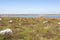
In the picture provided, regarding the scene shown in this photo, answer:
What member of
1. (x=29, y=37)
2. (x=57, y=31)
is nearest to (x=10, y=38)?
(x=29, y=37)

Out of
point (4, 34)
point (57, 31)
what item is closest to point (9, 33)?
point (4, 34)

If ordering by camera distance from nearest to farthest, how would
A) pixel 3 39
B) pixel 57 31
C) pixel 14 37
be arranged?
pixel 3 39 < pixel 14 37 < pixel 57 31

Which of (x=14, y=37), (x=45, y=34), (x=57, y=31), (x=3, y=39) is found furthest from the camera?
(x=57, y=31)

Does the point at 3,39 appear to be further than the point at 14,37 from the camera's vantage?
No

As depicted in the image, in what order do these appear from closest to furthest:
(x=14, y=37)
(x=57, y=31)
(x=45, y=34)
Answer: (x=14, y=37) < (x=45, y=34) < (x=57, y=31)

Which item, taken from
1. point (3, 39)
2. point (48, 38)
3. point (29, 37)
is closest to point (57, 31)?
point (48, 38)

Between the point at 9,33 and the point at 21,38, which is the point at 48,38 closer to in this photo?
the point at 21,38

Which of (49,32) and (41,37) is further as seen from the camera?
(49,32)

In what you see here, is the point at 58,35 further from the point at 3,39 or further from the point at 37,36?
the point at 3,39
